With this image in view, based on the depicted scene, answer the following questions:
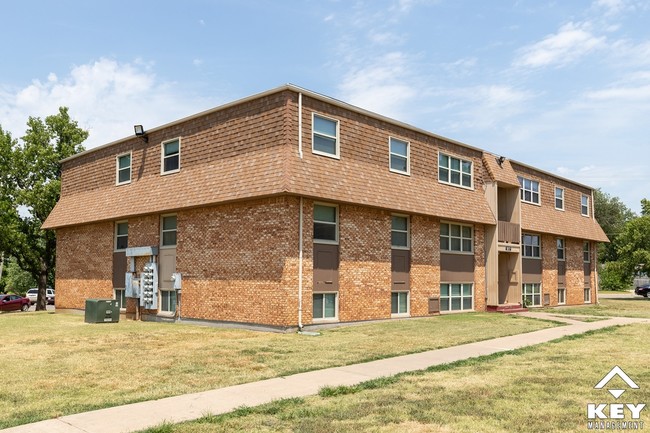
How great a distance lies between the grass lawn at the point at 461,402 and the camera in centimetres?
663

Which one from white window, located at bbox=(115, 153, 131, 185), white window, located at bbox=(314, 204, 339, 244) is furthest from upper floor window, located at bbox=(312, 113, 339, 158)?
white window, located at bbox=(115, 153, 131, 185)

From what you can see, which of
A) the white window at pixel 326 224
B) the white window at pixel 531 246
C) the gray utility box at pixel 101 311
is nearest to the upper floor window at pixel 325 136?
the white window at pixel 326 224

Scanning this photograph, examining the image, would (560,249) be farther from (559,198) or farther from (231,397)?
(231,397)

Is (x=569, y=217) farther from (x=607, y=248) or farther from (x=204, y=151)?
(x=607, y=248)

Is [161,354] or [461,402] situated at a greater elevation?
[461,402]

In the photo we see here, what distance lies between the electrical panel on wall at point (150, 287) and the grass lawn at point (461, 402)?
14.1m

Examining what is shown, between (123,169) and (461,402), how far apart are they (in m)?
20.4

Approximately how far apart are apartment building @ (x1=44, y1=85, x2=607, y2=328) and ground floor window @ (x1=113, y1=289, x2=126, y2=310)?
0.12 metres

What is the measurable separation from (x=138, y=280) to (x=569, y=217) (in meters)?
24.7

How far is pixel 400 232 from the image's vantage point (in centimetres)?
2192

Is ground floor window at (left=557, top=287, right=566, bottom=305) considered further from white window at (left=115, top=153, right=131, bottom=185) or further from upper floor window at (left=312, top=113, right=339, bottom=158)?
white window at (left=115, top=153, right=131, bottom=185)

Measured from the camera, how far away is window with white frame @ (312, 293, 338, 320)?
60.9ft

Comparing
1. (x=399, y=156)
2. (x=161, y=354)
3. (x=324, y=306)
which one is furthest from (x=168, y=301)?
(x=399, y=156)

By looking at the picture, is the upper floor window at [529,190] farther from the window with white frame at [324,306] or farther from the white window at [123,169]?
the white window at [123,169]
